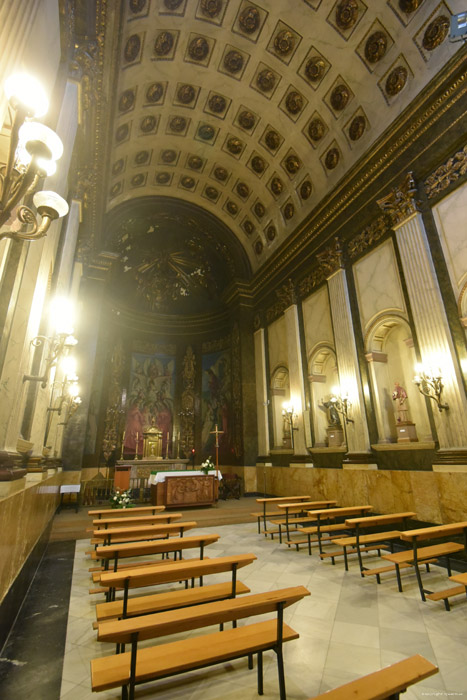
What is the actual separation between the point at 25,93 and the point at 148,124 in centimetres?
1282

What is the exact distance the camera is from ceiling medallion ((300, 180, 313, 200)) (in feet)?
40.6

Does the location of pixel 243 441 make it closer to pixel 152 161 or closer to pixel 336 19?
pixel 152 161

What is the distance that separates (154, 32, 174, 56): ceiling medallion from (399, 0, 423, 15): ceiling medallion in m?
6.31

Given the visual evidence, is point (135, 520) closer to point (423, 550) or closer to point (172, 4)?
point (423, 550)

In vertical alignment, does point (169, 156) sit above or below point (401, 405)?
above

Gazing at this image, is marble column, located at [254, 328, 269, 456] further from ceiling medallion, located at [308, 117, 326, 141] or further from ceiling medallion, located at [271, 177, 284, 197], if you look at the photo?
ceiling medallion, located at [308, 117, 326, 141]

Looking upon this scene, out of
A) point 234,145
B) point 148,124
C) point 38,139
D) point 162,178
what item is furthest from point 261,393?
point 38,139

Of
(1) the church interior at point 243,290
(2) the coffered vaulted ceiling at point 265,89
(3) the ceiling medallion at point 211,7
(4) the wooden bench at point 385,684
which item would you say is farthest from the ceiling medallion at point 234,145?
(4) the wooden bench at point 385,684

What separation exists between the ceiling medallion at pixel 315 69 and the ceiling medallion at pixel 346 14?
3.12 feet

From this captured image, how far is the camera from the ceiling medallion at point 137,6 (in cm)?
901

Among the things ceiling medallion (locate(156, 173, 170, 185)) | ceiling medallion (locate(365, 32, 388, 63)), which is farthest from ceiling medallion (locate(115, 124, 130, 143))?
ceiling medallion (locate(365, 32, 388, 63))

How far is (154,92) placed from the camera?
11648 mm

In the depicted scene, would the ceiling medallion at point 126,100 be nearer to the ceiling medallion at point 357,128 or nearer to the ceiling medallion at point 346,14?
the ceiling medallion at point 346,14

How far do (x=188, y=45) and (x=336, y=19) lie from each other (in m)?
4.37
